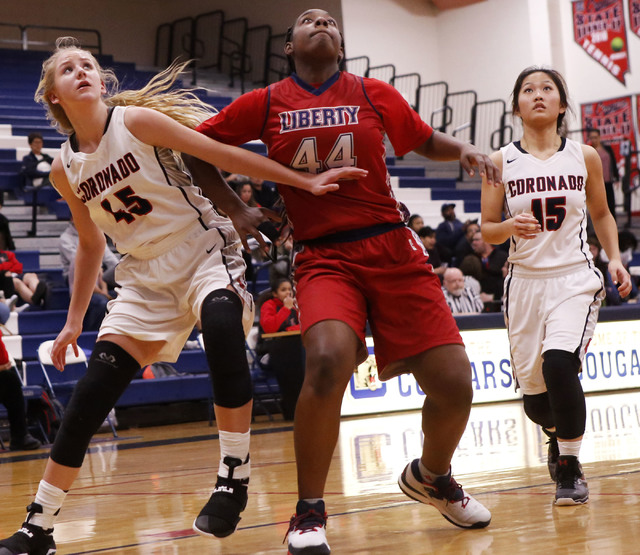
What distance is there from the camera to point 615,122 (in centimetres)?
1819

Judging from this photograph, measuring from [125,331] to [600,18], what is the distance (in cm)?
1652

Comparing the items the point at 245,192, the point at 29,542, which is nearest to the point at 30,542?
the point at 29,542

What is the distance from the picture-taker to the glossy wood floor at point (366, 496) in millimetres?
3295

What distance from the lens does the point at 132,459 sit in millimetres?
6969

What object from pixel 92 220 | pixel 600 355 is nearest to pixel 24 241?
pixel 600 355

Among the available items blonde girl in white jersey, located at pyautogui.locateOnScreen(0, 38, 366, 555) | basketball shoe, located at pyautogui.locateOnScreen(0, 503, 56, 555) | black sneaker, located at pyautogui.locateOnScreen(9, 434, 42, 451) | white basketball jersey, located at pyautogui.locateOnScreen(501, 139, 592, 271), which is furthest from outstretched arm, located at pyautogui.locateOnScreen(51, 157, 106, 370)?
black sneaker, located at pyautogui.locateOnScreen(9, 434, 42, 451)

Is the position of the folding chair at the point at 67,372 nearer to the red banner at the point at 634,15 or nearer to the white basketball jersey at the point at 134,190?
the white basketball jersey at the point at 134,190

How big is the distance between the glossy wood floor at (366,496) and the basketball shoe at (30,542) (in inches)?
8.7

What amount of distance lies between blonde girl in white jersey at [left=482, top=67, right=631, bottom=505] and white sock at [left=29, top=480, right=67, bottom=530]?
1.97 m

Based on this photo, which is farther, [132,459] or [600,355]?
[600,355]

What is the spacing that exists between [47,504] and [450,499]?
1350 mm

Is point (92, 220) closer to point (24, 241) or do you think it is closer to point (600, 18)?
point (24, 241)

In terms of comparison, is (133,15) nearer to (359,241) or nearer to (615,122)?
(615,122)

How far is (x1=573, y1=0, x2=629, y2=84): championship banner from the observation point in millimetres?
18078
